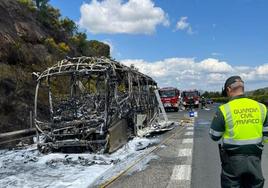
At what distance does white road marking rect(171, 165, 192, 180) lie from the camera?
9539 mm

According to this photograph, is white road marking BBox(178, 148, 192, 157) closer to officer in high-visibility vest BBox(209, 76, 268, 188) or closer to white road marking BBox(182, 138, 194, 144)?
white road marking BBox(182, 138, 194, 144)

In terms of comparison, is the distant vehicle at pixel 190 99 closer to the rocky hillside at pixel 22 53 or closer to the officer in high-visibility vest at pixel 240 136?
the rocky hillside at pixel 22 53

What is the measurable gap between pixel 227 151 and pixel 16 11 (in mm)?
28480

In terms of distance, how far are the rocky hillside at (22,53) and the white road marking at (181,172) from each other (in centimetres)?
852

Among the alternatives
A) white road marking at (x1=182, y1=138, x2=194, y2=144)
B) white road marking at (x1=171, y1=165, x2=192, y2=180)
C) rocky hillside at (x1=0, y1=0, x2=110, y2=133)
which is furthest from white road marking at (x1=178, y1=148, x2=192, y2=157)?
rocky hillside at (x1=0, y1=0, x2=110, y2=133)

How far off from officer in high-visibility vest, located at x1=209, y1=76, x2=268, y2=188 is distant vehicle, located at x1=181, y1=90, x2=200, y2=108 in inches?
1892

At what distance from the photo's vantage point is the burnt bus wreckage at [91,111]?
44.4ft

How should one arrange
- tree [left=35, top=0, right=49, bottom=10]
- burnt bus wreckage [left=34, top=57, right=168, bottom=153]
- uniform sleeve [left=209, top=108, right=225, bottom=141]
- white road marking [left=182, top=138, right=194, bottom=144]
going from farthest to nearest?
tree [left=35, top=0, right=49, bottom=10] → white road marking [left=182, top=138, right=194, bottom=144] → burnt bus wreckage [left=34, top=57, right=168, bottom=153] → uniform sleeve [left=209, top=108, right=225, bottom=141]

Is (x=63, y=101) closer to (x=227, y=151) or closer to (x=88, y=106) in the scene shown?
(x=88, y=106)

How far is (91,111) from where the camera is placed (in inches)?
595

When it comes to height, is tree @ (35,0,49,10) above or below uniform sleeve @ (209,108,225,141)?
above

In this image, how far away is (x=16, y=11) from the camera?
102 feet

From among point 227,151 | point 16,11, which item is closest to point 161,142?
point 227,151

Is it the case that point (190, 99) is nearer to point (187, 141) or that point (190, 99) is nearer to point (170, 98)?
point (170, 98)
